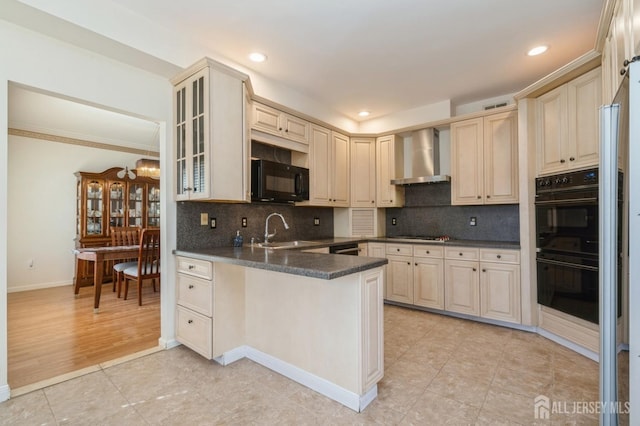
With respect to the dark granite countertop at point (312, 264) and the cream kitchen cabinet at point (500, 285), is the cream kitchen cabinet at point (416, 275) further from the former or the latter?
the dark granite countertop at point (312, 264)

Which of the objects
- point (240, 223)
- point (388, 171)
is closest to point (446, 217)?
point (388, 171)

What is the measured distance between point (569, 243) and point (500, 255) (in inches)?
24.4

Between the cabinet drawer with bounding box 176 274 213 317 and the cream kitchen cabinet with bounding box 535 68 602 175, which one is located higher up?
the cream kitchen cabinet with bounding box 535 68 602 175

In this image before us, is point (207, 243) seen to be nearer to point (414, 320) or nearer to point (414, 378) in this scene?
point (414, 378)

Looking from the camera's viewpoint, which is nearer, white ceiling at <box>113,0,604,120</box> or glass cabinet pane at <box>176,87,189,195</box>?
white ceiling at <box>113,0,604,120</box>

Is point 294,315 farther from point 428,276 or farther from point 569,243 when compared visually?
point 569,243

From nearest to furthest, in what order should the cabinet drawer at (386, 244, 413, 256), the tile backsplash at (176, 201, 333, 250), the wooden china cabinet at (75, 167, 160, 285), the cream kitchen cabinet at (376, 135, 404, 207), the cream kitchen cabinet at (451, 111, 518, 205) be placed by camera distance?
1. the tile backsplash at (176, 201, 333, 250)
2. the cream kitchen cabinet at (451, 111, 518, 205)
3. the cabinet drawer at (386, 244, 413, 256)
4. the cream kitchen cabinet at (376, 135, 404, 207)
5. the wooden china cabinet at (75, 167, 160, 285)

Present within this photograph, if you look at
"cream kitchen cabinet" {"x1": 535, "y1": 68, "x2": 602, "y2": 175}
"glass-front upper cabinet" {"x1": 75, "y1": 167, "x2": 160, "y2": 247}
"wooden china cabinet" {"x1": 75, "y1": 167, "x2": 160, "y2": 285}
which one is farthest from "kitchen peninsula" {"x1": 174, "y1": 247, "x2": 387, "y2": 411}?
"glass-front upper cabinet" {"x1": 75, "y1": 167, "x2": 160, "y2": 247}

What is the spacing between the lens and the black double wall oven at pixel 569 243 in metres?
2.30

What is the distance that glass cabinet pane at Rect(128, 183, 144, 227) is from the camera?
5512mm

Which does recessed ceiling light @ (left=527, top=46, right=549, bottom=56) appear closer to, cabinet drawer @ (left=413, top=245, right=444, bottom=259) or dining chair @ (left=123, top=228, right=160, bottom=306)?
cabinet drawer @ (left=413, top=245, right=444, bottom=259)

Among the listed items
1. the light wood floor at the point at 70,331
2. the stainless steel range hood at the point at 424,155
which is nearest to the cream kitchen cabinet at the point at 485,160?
the stainless steel range hood at the point at 424,155

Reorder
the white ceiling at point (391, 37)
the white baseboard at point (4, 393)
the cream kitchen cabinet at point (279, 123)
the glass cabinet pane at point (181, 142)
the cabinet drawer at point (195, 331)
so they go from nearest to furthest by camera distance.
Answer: the white baseboard at point (4, 393), the white ceiling at point (391, 37), the cabinet drawer at point (195, 331), the glass cabinet pane at point (181, 142), the cream kitchen cabinet at point (279, 123)

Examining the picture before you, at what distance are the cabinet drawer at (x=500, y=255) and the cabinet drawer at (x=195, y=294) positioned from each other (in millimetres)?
2645
